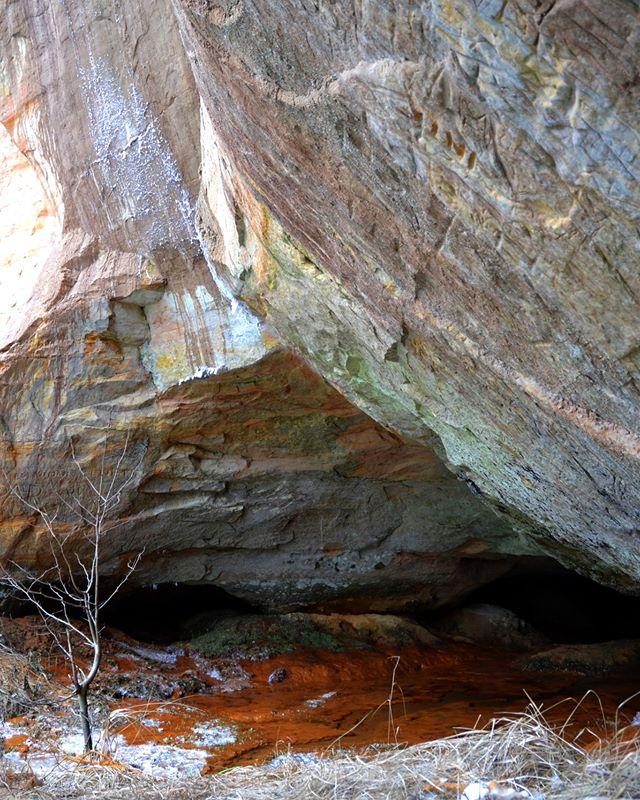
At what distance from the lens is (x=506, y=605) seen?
9.45 m

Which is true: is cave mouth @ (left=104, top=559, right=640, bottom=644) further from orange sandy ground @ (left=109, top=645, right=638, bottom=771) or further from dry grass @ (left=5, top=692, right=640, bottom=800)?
dry grass @ (left=5, top=692, right=640, bottom=800)

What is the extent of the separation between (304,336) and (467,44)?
112 inches

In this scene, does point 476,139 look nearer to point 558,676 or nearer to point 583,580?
point 558,676

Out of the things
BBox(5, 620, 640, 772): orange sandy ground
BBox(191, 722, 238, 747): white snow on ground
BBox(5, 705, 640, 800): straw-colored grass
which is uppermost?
BBox(5, 705, 640, 800): straw-colored grass

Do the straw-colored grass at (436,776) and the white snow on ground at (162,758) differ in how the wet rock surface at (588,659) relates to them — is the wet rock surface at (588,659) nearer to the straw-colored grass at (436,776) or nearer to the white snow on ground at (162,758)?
the white snow on ground at (162,758)

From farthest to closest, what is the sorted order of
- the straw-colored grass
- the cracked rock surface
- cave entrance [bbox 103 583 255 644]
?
cave entrance [bbox 103 583 255 644]
the straw-colored grass
the cracked rock surface

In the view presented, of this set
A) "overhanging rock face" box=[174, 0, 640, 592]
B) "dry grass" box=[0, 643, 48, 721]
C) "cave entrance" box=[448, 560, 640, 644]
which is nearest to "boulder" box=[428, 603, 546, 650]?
"cave entrance" box=[448, 560, 640, 644]

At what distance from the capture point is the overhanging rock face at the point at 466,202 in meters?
2.05

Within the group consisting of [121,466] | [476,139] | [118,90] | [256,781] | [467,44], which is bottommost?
[256,781]

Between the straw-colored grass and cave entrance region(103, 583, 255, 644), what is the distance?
4.40m

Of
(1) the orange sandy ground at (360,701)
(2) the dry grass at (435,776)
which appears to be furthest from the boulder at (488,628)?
(2) the dry grass at (435,776)

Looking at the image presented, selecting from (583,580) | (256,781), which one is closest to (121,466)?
(256,781)

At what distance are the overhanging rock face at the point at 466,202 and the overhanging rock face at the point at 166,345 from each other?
0.37m

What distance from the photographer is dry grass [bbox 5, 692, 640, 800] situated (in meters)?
2.81
